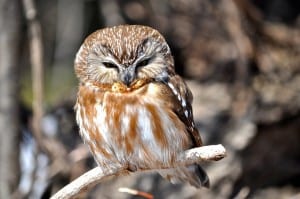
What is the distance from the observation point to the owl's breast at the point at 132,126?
427 cm

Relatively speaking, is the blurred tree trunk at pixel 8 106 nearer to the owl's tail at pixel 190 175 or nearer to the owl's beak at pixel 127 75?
the owl's tail at pixel 190 175

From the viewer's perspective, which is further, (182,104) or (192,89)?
(192,89)

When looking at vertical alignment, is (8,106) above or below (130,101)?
below

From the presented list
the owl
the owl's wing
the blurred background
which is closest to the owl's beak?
the owl

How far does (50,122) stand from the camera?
6.82 metres

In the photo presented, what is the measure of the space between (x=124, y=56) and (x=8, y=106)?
75.1 inches

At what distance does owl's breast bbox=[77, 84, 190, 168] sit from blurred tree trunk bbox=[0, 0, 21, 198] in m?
1.58

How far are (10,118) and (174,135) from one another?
71.9 inches

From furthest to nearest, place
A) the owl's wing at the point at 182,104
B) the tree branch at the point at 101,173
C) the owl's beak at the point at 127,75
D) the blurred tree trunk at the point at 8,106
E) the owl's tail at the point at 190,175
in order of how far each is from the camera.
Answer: the blurred tree trunk at the point at 8,106 < the owl's tail at the point at 190,175 < the owl's wing at the point at 182,104 < the owl's beak at the point at 127,75 < the tree branch at the point at 101,173

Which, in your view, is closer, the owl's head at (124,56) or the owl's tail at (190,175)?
the owl's head at (124,56)

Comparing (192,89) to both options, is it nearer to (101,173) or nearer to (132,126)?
(132,126)

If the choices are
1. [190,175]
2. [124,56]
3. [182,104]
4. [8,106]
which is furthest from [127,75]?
[8,106]

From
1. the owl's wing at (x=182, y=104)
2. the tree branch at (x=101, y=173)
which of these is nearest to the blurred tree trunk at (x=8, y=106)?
the owl's wing at (x=182, y=104)

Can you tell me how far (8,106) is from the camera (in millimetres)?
5879
